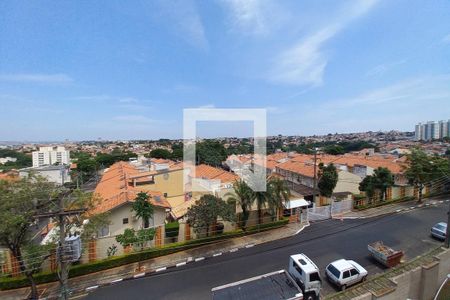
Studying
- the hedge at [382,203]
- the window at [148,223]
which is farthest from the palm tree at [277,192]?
the hedge at [382,203]

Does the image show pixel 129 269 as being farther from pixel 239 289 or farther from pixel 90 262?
pixel 239 289

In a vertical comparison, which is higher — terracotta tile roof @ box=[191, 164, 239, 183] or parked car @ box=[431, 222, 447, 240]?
terracotta tile roof @ box=[191, 164, 239, 183]

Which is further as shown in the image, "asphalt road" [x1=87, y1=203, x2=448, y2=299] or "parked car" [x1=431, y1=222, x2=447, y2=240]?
"parked car" [x1=431, y1=222, x2=447, y2=240]

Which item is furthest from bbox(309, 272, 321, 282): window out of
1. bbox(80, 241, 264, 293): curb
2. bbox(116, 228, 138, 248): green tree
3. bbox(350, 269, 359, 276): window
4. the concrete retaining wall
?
bbox(116, 228, 138, 248): green tree

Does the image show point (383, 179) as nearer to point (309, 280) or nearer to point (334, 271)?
point (334, 271)

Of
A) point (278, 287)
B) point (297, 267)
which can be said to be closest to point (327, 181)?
point (297, 267)

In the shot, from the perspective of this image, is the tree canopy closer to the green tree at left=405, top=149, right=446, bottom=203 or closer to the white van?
the green tree at left=405, top=149, right=446, bottom=203

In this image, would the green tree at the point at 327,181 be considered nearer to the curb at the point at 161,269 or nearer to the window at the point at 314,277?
the curb at the point at 161,269
